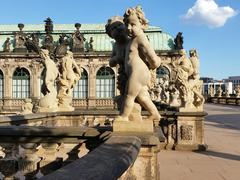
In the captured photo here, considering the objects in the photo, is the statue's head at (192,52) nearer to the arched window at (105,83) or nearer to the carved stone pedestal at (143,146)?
the carved stone pedestal at (143,146)

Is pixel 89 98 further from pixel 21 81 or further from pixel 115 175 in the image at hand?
pixel 115 175

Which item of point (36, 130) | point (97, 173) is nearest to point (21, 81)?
point (36, 130)

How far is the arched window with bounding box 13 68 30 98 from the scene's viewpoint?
4444cm

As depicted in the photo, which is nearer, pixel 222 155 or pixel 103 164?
pixel 103 164

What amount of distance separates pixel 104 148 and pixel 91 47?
41.0 metres

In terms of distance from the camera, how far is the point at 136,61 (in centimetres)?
518

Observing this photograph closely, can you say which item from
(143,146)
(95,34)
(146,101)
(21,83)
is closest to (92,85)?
(95,34)

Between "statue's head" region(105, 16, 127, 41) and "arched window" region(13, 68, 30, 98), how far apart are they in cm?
3981

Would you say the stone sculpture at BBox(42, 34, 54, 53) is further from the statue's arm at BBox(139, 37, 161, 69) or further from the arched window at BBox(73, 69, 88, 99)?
the statue's arm at BBox(139, 37, 161, 69)

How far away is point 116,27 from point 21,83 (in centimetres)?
4079

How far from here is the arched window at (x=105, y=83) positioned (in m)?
43.7

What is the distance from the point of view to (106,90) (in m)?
43.8

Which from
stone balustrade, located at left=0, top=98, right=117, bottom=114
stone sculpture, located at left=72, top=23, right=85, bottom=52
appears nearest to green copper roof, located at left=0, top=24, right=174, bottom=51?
stone sculpture, located at left=72, top=23, right=85, bottom=52

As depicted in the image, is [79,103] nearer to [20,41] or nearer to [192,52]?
[20,41]
